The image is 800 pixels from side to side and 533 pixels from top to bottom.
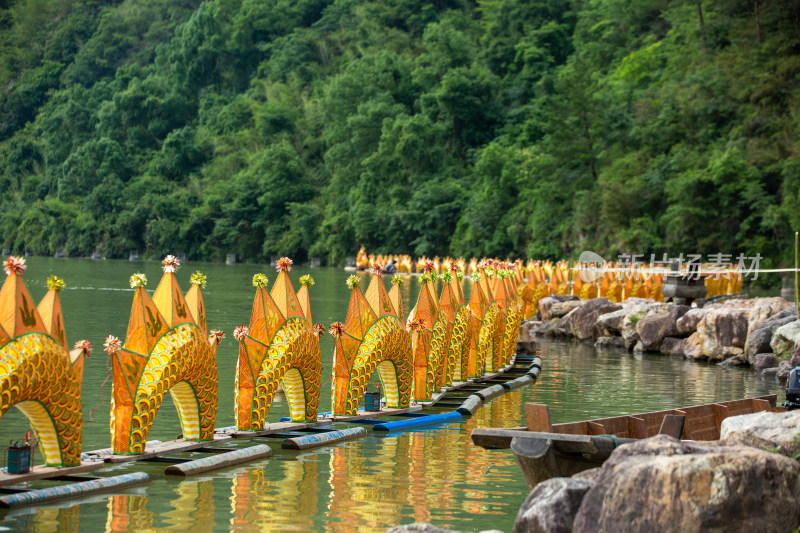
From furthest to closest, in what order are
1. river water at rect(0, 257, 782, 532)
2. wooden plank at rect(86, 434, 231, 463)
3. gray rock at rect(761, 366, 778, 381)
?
gray rock at rect(761, 366, 778, 381)
wooden plank at rect(86, 434, 231, 463)
river water at rect(0, 257, 782, 532)

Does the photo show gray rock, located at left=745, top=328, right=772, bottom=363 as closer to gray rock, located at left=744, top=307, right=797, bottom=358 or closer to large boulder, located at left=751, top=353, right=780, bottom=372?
gray rock, located at left=744, top=307, right=797, bottom=358

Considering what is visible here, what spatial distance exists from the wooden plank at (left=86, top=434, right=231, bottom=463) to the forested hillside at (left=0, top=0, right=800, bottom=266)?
36285 millimetres

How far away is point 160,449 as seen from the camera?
35.7 feet

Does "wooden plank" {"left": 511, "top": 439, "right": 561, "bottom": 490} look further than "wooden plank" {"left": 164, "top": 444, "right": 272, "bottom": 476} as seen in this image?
No

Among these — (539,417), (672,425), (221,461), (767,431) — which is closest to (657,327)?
(672,425)

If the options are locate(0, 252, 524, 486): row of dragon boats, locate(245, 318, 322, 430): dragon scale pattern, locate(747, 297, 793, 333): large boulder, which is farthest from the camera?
locate(747, 297, 793, 333): large boulder

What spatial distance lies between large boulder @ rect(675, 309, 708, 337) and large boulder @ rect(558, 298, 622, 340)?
290cm

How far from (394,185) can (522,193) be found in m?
16.1

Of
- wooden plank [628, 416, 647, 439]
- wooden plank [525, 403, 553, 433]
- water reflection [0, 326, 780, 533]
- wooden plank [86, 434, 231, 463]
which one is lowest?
water reflection [0, 326, 780, 533]

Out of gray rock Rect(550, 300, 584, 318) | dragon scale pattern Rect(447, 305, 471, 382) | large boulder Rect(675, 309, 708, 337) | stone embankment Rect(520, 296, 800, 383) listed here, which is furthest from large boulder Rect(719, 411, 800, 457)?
gray rock Rect(550, 300, 584, 318)

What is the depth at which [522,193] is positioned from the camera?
65.1 meters

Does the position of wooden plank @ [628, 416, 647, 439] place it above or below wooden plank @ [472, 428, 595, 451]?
below

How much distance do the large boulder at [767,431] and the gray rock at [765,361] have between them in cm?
1349

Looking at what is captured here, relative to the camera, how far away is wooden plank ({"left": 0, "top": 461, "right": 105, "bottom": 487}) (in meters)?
9.12
